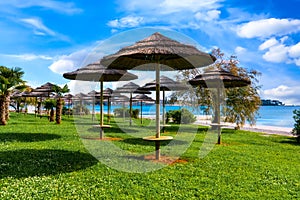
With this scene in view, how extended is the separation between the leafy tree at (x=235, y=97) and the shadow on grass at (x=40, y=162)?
1167cm

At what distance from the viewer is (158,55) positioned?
22.4 feet

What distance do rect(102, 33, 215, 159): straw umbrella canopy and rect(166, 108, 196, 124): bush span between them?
50.4 feet

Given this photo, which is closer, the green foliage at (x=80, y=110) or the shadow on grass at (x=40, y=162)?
the shadow on grass at (x=40, y=162)

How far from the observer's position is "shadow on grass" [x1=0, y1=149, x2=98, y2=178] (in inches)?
220

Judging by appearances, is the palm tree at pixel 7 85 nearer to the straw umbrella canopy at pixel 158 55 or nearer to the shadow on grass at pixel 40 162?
the shadow on grass at pixel 40 162

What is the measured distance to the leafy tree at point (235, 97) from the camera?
698 inches

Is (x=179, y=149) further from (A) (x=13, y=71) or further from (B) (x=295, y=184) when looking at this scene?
(A) (x=13, y=71)

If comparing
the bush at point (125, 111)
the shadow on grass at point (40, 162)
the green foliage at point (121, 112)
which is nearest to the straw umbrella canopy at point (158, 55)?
the shadow on grass at point (40, 162)

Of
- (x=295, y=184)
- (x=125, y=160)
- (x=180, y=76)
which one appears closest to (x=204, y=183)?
(x=295, y=184)

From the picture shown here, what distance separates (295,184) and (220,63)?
43.1 feet

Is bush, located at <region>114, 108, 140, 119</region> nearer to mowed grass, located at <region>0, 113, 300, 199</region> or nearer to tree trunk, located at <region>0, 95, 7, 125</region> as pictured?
tree trunk, located at <region>0, 95, 7, 125</region>

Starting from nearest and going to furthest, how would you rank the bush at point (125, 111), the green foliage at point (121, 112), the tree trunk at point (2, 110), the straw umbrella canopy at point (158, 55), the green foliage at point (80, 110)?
the straw umbrella canopy at point (158, 55) → the tree trunk at point (2, 110) → the green foliage at point (121, 112) → the bush at point (125, 111) → the green foliage at point (80, 110)

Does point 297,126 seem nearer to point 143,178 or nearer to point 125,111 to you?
point 143,178

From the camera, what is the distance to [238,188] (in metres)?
5.00
